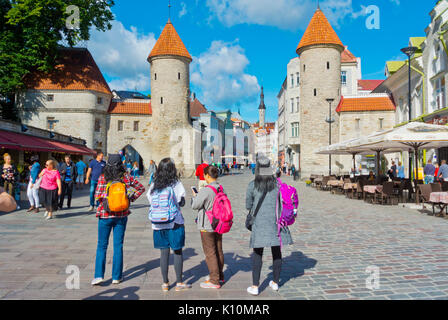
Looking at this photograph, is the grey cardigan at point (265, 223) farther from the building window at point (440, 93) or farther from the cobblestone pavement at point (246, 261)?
the building window at point (440, 93)

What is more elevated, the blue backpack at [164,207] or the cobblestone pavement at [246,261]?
the blue backpack at [164,207]

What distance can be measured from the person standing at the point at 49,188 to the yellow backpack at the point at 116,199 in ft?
21.1

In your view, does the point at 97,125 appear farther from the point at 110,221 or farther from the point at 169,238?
the point at 169,238

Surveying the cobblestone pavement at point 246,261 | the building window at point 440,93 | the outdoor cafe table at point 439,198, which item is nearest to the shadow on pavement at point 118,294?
the cobblestone pavement at point 246,261

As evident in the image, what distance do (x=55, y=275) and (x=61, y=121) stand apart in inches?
1350

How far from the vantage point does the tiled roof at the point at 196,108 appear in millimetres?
78394

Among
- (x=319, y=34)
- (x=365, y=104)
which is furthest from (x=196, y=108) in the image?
(x=365, y=104)

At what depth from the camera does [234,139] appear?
11619cm

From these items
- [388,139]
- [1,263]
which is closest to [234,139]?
[388,139]

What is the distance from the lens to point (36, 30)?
30281 millimetres

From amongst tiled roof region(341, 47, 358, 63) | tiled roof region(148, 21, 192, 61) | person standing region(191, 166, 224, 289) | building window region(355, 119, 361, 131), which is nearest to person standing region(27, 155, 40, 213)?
person standing region(191, 166, 224, 289)

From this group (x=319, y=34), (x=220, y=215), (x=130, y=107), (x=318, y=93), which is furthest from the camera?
A: (x=130, y=107)

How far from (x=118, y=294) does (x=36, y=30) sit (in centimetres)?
3251
